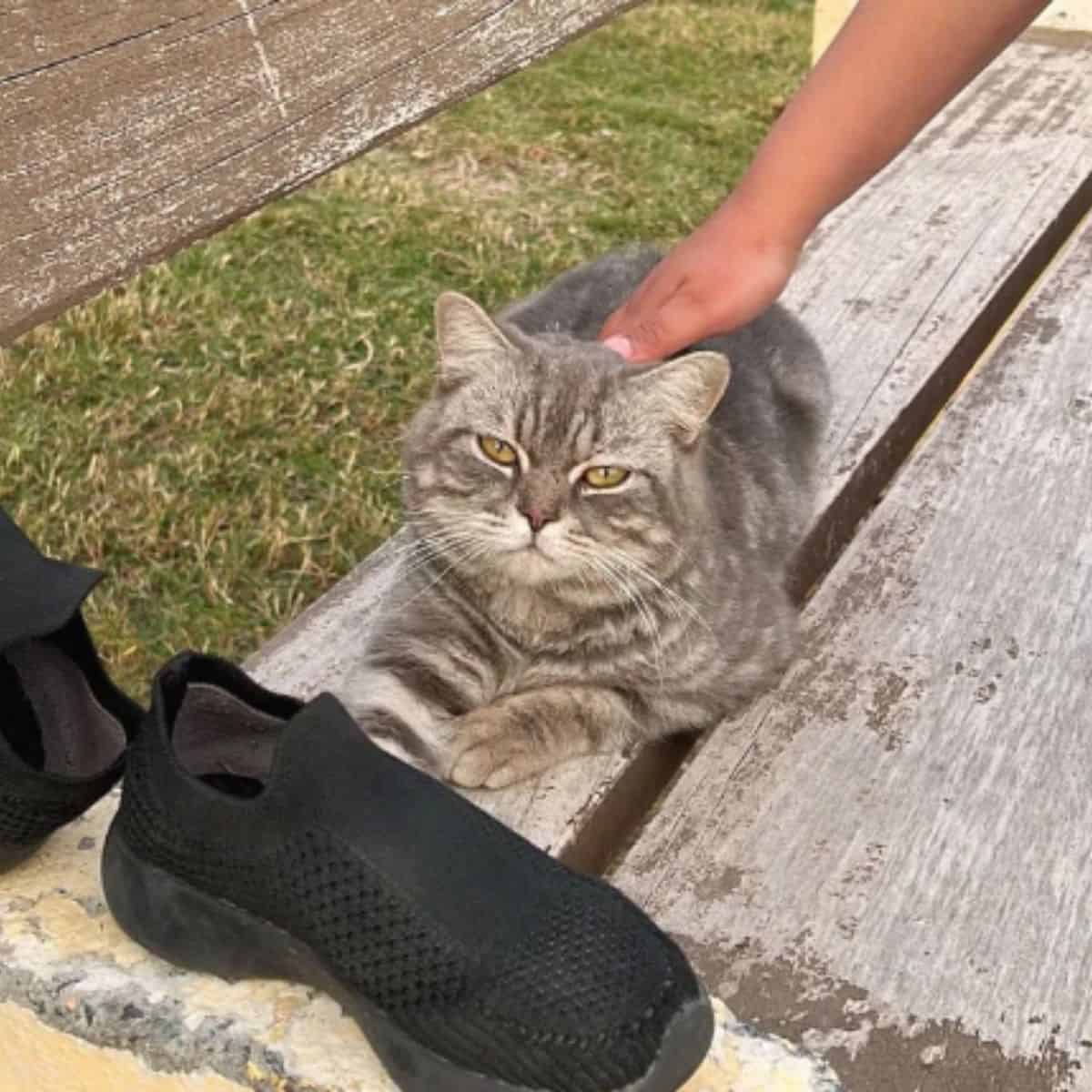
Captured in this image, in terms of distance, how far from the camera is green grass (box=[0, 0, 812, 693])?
8.45 ft

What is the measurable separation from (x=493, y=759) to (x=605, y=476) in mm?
500

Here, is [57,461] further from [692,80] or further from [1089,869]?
[692,80]

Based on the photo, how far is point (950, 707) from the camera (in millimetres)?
1492

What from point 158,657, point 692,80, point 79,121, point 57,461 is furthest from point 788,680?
point 692,80

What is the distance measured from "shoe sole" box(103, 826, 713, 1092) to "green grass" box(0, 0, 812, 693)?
4.31 ft

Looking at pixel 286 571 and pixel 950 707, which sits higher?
pixel 950 707

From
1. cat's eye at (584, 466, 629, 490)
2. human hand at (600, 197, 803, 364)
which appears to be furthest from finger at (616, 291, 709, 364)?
cat's eye at (584, 466, 629, 490)

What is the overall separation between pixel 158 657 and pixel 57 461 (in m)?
0.56

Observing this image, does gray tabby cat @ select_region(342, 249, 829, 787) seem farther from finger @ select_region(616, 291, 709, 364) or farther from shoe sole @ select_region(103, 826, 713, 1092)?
shoe sole @ select_region(103, 826, 713, 1092)

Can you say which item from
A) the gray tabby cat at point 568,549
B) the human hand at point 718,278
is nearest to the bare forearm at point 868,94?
the human hand at point 718,278

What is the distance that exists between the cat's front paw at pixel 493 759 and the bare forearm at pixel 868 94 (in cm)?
57

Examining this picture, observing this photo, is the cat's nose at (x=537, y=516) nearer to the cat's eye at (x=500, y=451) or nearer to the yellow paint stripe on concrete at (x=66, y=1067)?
the cat's eye at (x=500, y=451)

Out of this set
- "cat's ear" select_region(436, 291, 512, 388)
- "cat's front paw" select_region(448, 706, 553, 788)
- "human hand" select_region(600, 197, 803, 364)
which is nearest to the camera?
"cat's front paw" select_region(448, 706, 553, 788)

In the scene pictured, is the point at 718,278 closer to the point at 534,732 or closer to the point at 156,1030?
the point at 534,732
